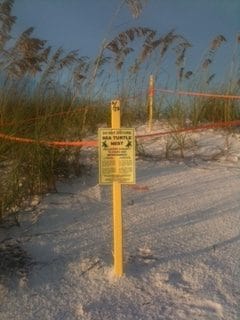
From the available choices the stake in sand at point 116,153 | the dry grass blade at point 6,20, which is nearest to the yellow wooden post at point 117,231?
the stake in sand at point 116,153

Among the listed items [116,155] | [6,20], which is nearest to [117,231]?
[116,155]

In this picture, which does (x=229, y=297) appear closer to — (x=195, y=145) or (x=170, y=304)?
(x=170, y=304)

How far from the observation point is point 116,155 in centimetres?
288

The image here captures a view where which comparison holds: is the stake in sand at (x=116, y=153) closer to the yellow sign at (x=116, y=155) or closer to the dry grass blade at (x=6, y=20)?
the yellow sign at (x=116, y=155)

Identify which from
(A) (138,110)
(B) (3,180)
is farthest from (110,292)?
(A) (138,110)

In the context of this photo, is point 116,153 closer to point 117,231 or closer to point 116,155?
point 116,155

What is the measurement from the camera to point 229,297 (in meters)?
2.80

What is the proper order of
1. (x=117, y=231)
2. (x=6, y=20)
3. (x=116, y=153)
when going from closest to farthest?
1. (x=116, y=153)
2. (x=117, y=231)
3. (x=6, y=20)

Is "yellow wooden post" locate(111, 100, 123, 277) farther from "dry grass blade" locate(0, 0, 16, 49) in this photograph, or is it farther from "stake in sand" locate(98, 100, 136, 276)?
"dry grass blade" locate(0, 0, 16, 49)

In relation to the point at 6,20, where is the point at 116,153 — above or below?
below

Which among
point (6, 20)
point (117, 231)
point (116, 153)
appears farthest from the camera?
point (6, 20)

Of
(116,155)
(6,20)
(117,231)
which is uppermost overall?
(6,20)

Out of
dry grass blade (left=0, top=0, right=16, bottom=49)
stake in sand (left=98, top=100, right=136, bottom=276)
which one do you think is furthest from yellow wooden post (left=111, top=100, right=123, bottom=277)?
dry grass blade (left=0, top=0, right=16, bottom=49)

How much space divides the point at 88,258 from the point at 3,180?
933 millimetres
